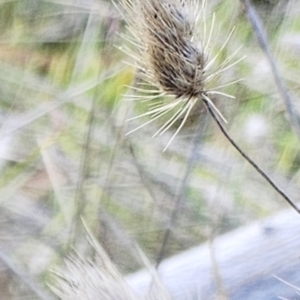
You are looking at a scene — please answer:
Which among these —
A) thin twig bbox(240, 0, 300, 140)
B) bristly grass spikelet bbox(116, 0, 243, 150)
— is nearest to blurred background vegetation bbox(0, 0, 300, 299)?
thin twig bbox(240, 0, 300, 140)

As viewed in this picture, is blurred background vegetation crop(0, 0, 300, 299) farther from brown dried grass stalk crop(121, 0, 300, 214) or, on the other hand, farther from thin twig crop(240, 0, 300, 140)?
brown dried grass stalk crop(121, 0, 300, 214)

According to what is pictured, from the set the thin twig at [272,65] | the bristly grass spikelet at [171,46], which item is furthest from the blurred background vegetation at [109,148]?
the bristly grass spikelet at [171,46]

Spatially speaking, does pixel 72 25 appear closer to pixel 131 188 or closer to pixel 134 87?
pixel 134 87

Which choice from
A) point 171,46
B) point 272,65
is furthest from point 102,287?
point 272,65

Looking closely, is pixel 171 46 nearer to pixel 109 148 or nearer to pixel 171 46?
pixel 171 46

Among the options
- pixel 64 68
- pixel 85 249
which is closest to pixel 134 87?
pixel 64 68
